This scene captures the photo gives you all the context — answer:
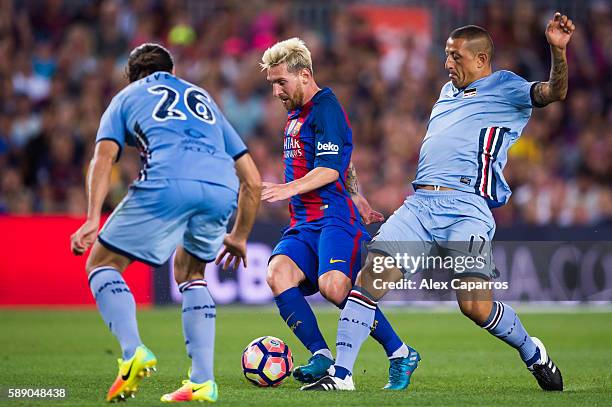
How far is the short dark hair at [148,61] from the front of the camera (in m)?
6.27

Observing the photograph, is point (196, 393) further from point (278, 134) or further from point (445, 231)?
point (278, 134)

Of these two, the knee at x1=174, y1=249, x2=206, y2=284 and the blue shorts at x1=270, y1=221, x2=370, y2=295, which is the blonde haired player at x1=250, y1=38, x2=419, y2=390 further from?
the knee at x1=174, y1=249, x2=206, y2=284

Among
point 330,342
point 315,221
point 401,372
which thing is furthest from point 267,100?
point 401,372

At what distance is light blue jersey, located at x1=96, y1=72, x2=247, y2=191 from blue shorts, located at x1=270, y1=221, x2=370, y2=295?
1447mm

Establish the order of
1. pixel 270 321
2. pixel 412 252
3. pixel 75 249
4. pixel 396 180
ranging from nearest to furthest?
pixel 75 249 → pixel 412 252 → pixel 270 321 → pixel 396 180

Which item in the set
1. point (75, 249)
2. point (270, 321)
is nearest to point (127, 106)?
point (75, 249)

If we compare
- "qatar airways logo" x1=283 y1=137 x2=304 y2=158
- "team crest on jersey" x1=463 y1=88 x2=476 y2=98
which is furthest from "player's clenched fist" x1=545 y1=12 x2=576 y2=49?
"qatar airways logo" x1=283 y1=137 x2=304 y2=158

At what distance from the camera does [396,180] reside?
1630 cm

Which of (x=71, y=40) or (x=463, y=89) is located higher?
(x=71, y=40)

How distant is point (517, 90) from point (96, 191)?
292 cm

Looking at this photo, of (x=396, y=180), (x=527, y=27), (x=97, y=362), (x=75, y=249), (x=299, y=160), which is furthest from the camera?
(x=527, y=27)

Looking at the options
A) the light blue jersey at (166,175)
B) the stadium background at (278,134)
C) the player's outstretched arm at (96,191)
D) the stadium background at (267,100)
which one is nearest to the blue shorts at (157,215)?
the light blue jersey at (166,175)

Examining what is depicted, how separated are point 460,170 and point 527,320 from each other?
7.18m

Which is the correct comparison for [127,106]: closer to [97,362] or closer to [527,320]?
[97,362]
